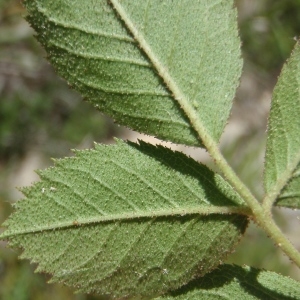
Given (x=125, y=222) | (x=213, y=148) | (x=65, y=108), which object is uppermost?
(x=65, y=108)

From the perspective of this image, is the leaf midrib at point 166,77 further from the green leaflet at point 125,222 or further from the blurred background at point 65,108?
the blurred background at point 65,108

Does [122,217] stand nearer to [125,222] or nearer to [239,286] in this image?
[125,222]

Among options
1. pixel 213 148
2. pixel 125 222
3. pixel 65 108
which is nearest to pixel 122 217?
pixel 125 222

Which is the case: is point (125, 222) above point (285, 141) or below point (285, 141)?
below

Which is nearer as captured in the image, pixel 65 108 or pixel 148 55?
pixel 148 55

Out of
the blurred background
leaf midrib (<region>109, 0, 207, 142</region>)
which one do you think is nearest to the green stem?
leaf midrib (<region>109, 0, 207, 142</region>)

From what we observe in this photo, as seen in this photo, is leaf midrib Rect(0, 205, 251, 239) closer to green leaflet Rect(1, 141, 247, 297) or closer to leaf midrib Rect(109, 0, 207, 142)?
green leaflet Rect(1, 141, 247, 297)

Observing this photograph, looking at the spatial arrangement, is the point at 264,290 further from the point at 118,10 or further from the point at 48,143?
the point at 48,143
